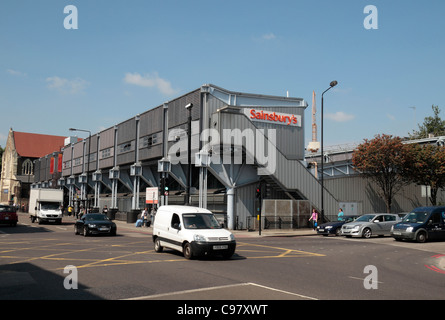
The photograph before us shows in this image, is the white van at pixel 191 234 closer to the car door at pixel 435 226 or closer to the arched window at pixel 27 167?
the car door at pixel 435 226

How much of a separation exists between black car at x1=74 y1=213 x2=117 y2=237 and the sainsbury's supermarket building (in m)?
5.02

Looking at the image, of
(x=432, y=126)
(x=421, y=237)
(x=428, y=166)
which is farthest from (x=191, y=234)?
(x=432, y=126)

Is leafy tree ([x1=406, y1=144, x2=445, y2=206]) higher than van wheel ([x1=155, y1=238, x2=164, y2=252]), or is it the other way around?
leafy tree ([x1=406, y1=144, x2=445, y2=206])

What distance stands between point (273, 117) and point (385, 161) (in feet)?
33.9

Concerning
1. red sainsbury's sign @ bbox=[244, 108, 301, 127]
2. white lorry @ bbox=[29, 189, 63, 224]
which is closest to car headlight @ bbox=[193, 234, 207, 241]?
red sainsbury's sign @ bbox=[244, 108, 301, 127]

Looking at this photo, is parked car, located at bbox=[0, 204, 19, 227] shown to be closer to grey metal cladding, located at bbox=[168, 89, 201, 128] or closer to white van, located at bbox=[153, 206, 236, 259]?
grey metal cladding, located at bbox=[168, 89, 201, 128]

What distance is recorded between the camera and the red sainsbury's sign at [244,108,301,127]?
113 ft

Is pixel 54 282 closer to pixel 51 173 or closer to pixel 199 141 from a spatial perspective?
pixel 199 141

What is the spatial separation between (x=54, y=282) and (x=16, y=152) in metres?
110

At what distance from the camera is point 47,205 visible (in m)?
36.0

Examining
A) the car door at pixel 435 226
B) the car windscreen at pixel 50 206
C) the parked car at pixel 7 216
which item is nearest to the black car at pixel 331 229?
the car door at pixel 435 226

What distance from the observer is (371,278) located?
10.4 metres

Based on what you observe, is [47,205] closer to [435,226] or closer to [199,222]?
[199,222]

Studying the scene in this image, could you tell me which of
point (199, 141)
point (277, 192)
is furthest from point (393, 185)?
point (199, 141)
